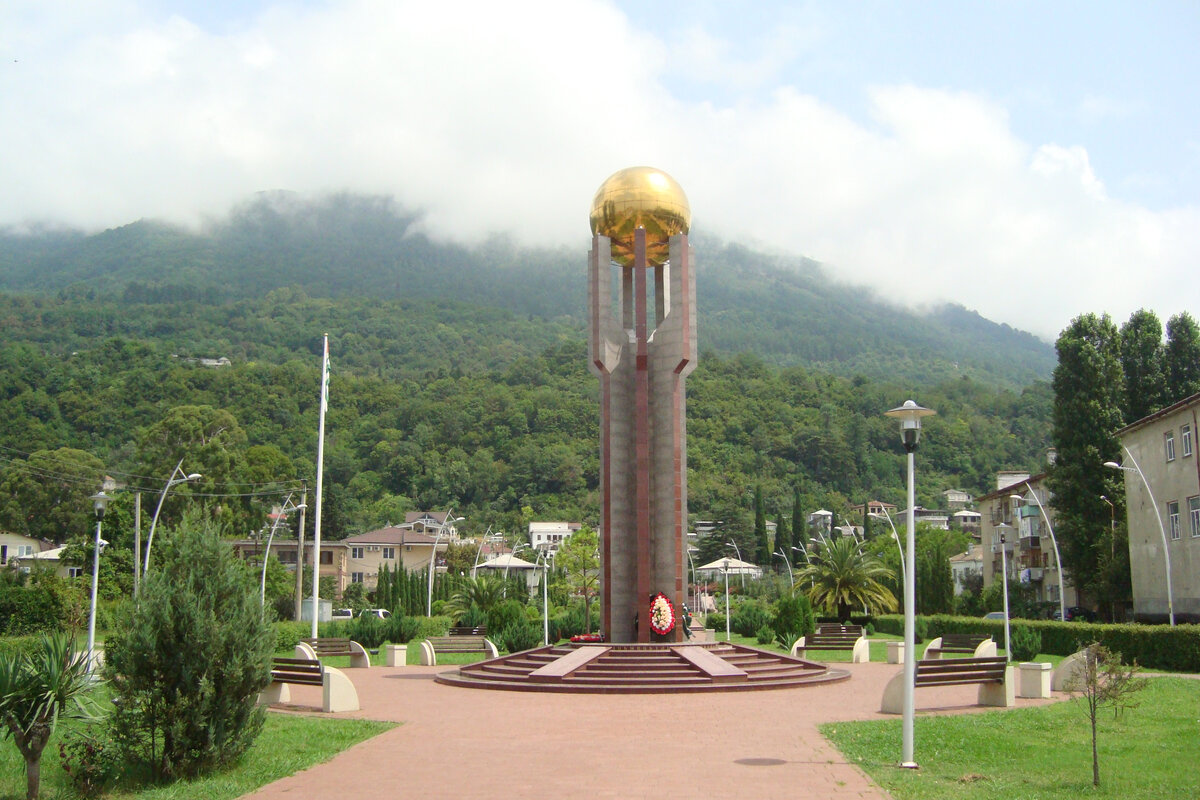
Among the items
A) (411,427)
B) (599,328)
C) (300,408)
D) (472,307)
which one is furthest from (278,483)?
(472,307)

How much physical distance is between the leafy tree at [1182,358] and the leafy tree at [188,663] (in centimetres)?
4513

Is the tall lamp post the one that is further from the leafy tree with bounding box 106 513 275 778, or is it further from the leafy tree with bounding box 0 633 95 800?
the leafy tree with bounding box 0 633 95 800

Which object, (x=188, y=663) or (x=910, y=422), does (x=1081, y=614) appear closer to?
(x=910, y=422)

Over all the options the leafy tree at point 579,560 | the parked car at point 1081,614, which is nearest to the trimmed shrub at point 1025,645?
the parked car at point 1081,614

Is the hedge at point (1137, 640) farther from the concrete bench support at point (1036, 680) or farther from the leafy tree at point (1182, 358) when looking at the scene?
the leafy tree at point (1182, 358)

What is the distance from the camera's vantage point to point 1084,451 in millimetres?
43281

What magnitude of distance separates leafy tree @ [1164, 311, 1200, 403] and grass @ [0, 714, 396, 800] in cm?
4239

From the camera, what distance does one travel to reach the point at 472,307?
623 feet

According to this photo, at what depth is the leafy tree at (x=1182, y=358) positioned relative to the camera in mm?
45438

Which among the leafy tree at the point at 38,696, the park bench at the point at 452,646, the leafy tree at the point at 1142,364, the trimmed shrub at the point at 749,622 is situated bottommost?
the trimmed shrub at the point at 749,622

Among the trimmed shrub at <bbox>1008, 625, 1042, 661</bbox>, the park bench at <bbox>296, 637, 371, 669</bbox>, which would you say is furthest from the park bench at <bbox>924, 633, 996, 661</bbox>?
the park bench at <bbox>296, 637, 371, 669</bbox>

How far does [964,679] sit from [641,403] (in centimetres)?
1056

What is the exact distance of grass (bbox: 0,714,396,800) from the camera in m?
9.91

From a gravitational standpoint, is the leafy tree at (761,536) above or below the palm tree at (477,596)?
Answer: above
